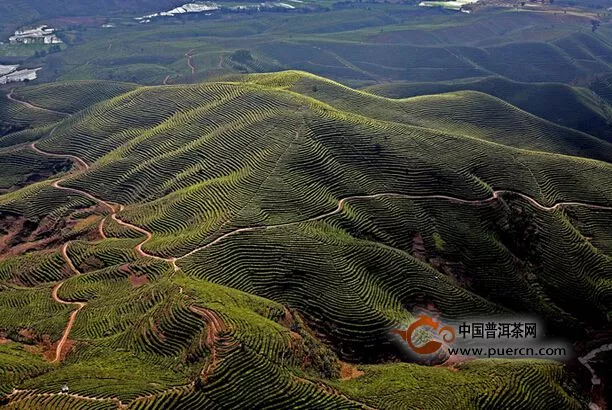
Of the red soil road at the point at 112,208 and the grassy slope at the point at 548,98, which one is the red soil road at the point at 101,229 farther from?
the grassy slope at the point at 548,98

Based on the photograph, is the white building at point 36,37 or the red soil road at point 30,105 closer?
the red soil road at point 30,105

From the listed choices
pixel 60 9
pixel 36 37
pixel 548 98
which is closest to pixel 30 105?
pixel 36 37

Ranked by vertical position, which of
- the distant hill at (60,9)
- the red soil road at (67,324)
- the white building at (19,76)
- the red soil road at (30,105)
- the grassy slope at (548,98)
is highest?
the distant hill at (60,9)

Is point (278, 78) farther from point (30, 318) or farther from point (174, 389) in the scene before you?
point (174, 389)

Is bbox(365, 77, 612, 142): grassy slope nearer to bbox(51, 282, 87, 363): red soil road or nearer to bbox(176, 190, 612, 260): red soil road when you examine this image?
bbox(176, 190, 612, 260): red soil road

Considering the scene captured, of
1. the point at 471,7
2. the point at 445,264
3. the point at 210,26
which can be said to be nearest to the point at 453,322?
the point at 445,264

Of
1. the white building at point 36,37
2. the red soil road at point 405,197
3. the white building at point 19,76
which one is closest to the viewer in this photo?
the red soil road at point 405,197

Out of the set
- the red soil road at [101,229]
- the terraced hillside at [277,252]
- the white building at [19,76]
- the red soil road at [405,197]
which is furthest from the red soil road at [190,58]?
the red soil road at [405,197]

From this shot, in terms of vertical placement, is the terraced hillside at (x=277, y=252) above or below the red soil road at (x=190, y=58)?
above

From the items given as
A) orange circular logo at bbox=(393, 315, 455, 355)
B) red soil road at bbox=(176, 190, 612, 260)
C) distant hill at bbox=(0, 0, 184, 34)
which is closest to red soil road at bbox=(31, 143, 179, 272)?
red soil road at bbox=(176, 190, 612, 260)
